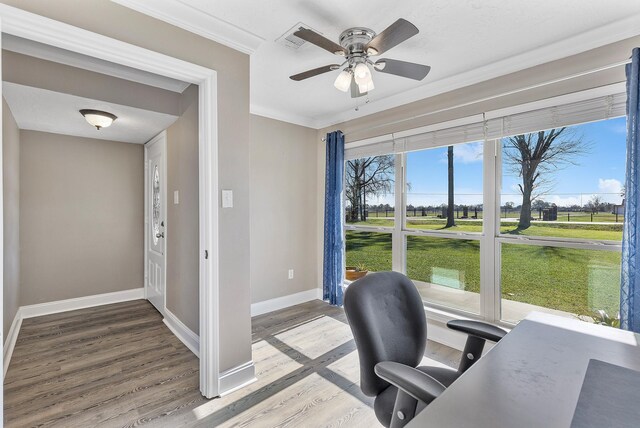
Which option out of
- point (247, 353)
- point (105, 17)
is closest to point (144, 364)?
point (247, 353)

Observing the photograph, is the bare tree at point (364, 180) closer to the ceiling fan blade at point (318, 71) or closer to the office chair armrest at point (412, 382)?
the ceiling fan blade at point (318, 71)

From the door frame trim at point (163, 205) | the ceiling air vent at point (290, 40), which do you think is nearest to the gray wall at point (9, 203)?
the door frame trim at point (163, 205)

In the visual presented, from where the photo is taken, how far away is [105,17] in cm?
165

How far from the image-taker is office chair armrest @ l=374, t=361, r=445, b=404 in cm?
100

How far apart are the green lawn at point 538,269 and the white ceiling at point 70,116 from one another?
9.88 feet

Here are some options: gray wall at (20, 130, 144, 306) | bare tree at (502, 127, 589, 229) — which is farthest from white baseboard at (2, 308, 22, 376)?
bare tree at (502, 127, 589, 229)

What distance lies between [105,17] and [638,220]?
10.8ft

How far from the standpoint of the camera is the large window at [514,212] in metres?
2.23

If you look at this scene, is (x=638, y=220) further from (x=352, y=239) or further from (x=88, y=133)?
(x=88, y=133)

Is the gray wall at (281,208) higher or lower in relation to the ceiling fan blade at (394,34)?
lower

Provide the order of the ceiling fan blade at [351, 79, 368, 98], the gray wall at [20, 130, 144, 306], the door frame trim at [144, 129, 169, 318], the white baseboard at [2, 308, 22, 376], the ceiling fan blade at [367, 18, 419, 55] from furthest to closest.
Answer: the gray wall at [20, 130, 144, 306]
the door frame trim at [144, 129, 169, 318]
the white baseboard at [2, 308, 22, 376]
the ceiling fan blade at [351, 79, 368, 98]
the ceiling fan blade at [367, 18, 419, 55]

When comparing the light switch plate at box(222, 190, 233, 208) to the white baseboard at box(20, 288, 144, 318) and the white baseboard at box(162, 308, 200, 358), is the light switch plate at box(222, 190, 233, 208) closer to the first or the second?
the white baseboard at box(162, 308, 200, 358)

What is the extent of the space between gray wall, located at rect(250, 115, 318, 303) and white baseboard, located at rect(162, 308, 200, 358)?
0.87 m

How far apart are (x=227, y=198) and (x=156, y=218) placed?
7.25 feet
